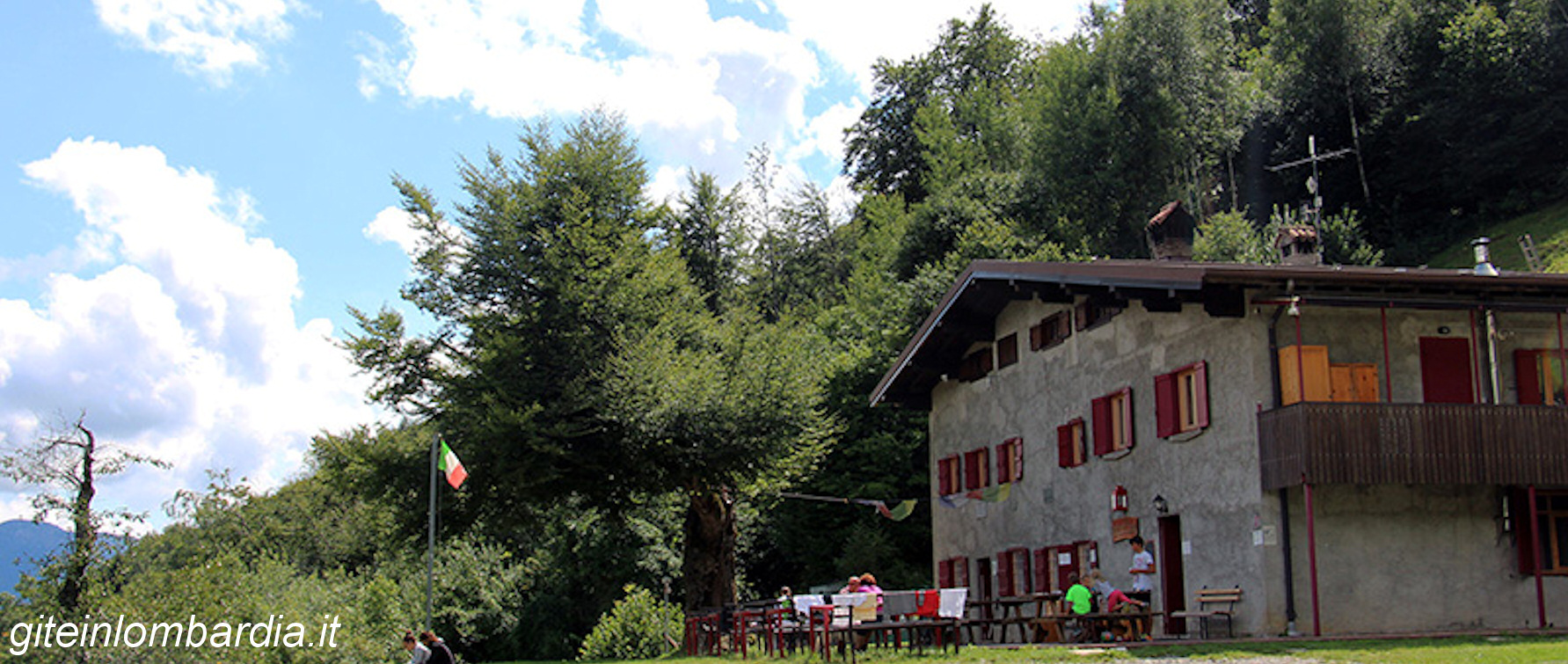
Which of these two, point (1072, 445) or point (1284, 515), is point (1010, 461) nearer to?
point (1072, 445)

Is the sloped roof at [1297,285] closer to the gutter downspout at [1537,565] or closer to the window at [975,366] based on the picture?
the gutter downspout at [1537,565]

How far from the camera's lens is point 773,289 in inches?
2425

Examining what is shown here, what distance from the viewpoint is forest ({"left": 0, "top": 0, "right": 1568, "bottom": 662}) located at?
30.5m

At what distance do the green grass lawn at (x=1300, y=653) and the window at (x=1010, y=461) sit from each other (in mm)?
9186

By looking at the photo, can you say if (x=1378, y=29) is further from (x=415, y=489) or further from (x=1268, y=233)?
(x=415, y=489)

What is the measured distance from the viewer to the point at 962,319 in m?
29.0

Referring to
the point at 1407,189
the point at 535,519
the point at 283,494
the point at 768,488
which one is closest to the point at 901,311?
the point at 768,488

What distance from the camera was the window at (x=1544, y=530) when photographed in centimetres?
1939

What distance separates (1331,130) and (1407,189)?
13.2 feet

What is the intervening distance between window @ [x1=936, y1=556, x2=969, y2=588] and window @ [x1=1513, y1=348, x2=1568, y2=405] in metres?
12.2

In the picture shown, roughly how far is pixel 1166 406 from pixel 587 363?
13775 millimetres

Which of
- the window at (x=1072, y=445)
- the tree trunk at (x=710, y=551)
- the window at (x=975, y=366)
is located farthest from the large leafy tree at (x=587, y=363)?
the window at (x=1072, y=445)

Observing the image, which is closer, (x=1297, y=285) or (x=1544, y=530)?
(x=1297, y=285)

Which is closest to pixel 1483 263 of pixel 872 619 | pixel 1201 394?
pixel 1201 394
